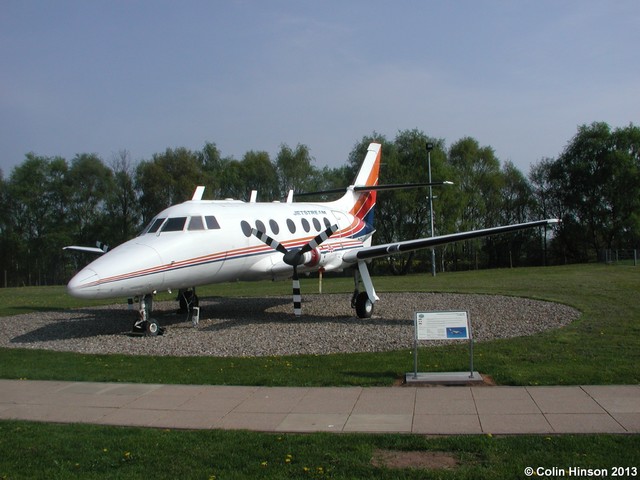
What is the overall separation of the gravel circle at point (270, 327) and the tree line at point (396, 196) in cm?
3908

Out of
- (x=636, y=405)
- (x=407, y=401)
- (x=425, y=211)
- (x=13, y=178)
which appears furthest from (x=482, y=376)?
(x=13, y=178)

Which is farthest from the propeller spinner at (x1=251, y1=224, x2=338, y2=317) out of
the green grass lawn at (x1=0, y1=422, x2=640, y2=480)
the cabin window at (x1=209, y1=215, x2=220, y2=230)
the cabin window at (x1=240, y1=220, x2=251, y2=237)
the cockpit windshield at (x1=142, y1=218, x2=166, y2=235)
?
the green grass lawn at (x1=0, y1=422, x2=640, y2=480)

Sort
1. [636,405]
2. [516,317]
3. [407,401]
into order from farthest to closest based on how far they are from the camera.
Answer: [516,317], [407,401], [636,405]

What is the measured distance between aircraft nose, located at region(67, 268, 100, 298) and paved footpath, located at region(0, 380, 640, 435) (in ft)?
11.1

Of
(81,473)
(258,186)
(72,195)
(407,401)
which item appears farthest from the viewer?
(258,186)

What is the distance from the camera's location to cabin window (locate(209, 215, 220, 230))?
1642cm

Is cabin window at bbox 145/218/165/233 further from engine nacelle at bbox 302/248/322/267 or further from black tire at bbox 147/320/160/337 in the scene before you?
engine nacelle at bbox 302/248/322/267

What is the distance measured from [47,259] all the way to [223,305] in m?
49.6

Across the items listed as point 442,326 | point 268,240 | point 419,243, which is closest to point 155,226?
point 268,240

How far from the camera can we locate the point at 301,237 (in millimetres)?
19391

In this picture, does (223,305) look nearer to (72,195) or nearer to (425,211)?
(425,211)

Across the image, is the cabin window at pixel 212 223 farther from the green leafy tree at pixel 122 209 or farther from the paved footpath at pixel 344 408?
the green leafy tree at pixel 122 209

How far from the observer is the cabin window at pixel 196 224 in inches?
632

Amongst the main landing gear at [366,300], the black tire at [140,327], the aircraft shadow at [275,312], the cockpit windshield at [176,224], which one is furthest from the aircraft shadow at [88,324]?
the main landing gear at [366,300]
